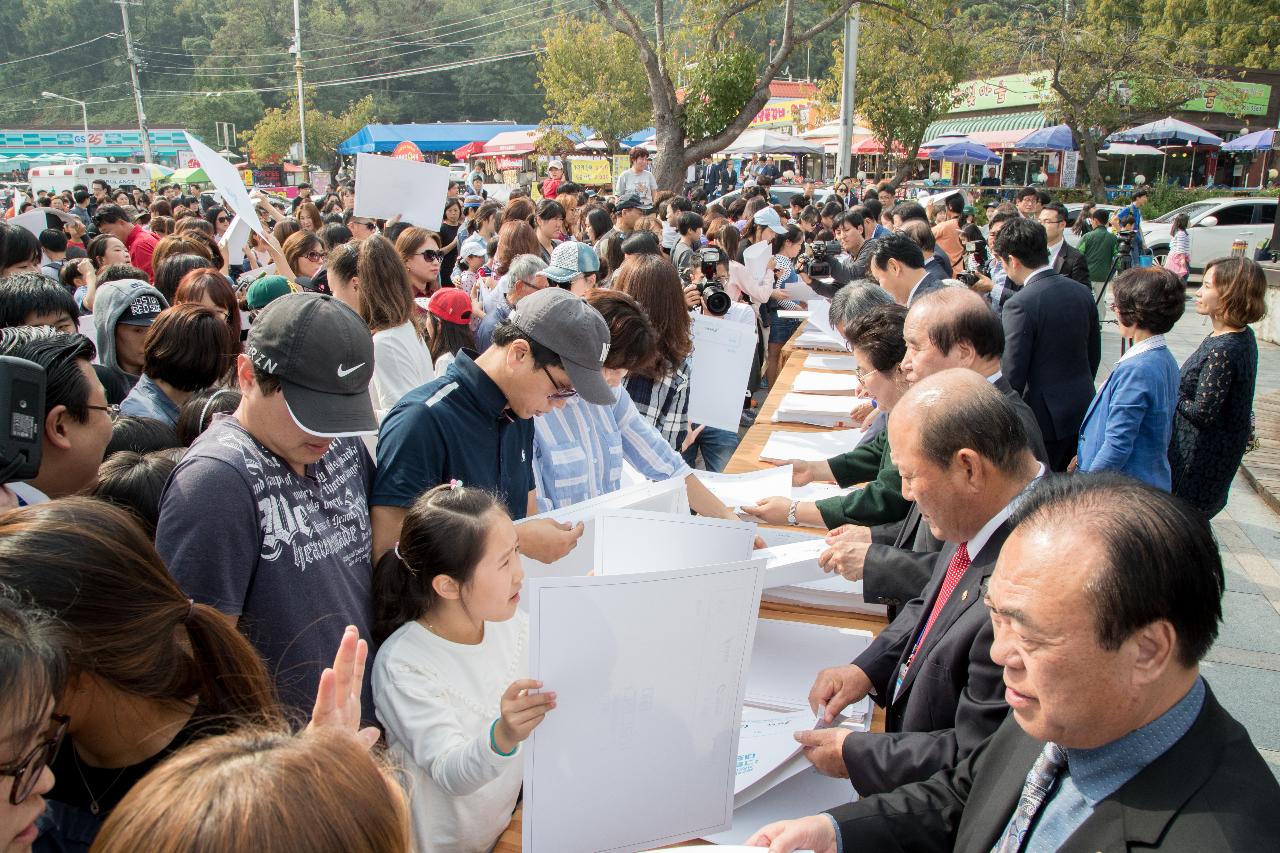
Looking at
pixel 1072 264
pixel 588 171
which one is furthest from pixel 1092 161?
pixel 1072 264

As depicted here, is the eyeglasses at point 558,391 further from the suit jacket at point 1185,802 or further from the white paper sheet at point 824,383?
the white paper sheet at point 824,383

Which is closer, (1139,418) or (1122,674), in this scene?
(1122,674)

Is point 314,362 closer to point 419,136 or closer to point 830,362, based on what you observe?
point 830,362

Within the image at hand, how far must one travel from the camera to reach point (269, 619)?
1603 millimetres

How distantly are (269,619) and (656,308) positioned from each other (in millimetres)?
2179

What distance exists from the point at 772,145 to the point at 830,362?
20.3m

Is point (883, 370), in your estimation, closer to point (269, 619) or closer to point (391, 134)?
point (269, 619)

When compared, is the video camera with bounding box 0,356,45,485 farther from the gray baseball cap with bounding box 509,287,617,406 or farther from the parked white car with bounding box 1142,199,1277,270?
the parked white car with bounding box 1142,199,1277,270

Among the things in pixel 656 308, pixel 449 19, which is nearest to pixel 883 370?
pixel 656 308

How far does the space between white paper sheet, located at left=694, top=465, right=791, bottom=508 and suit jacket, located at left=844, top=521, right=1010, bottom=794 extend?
1.30 meters

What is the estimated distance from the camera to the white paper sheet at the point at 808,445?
384cm

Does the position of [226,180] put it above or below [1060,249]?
above

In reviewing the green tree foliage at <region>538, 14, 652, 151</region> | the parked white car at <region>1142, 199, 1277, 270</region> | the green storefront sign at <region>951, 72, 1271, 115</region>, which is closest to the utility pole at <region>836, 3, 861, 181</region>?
the parked white car at <region>1142, 199, 1277, 270</region>

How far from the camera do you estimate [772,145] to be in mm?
24609
